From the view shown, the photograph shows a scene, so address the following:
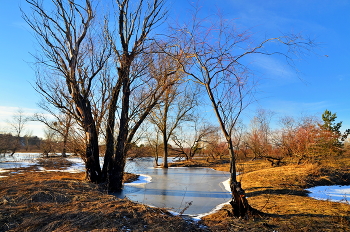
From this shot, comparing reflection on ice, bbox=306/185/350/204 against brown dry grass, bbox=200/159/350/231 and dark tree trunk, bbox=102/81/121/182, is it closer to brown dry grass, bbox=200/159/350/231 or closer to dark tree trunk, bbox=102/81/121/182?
brown dry grass, bbox=200/159/350/231

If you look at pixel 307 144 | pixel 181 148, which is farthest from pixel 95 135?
pixel 181 148

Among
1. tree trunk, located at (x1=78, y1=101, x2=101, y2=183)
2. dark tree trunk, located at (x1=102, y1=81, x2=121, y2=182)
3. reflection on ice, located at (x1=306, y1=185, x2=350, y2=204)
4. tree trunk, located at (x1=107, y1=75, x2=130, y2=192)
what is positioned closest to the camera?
reflection on ice, located at (x1=306, y1=185, x2=350, y2=204)

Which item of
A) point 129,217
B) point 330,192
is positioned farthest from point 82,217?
point 330,192

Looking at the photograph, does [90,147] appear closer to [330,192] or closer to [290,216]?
[290,216]

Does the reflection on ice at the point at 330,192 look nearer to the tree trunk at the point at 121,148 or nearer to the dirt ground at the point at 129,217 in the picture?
the dirt ground at the point at 129,217

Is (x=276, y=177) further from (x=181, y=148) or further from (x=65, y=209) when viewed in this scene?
(x=181, y=148)

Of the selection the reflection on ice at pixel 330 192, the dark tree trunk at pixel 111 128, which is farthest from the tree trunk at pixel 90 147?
the reflection on ice at pixel 330 192

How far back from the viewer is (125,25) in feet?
25.3

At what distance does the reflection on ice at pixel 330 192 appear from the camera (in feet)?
19.0

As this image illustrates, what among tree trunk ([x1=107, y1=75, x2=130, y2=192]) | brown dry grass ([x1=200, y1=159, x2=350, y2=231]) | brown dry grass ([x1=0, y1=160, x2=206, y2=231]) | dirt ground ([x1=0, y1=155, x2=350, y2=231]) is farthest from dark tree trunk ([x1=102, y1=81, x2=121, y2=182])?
brown dry grass ([x1=200, y1=159, x2=350, y2=231])

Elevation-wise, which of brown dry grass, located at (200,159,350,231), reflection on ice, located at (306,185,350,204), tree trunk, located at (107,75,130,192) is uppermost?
tree trunk, located at (107,75,130,192)

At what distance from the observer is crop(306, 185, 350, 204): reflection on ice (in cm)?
579

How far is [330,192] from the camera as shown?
6.36 m

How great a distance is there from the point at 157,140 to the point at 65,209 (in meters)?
15.7
